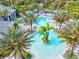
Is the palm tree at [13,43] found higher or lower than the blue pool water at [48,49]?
higher

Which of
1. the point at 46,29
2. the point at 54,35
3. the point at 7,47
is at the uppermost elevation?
the point at 7,47

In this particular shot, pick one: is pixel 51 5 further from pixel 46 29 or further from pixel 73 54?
pixel 73 54

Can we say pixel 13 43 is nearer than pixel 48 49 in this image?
Yes

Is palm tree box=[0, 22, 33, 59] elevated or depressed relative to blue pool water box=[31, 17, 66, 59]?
elevated

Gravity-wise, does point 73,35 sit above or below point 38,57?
above

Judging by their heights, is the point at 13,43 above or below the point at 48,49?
above

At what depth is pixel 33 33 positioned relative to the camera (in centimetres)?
3666

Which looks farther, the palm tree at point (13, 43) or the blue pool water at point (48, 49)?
the blue pool water at point (48, 49)

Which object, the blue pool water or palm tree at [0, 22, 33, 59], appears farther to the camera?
the blue pool water

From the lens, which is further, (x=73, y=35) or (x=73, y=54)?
(x=73, y=54)

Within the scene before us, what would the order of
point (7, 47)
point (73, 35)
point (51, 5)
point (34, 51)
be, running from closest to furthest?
1. point (7, 47)
2. point (73, 35)
3. point (34, 51)
4. point (51, 5)

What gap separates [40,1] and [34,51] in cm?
4022

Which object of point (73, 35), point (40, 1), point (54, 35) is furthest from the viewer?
point (40, 1)

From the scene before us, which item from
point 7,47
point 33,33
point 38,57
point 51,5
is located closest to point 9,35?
point 7,47
